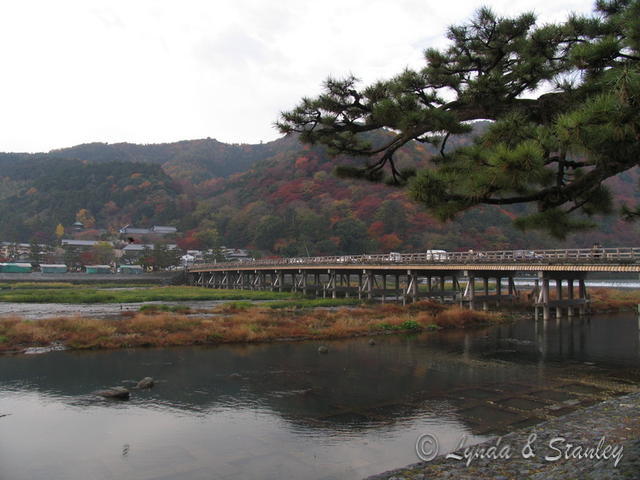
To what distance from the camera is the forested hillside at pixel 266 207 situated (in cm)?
7981

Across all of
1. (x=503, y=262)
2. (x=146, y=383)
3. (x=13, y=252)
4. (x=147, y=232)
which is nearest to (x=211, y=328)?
(x=146, y=383)

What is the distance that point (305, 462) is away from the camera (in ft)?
27.3

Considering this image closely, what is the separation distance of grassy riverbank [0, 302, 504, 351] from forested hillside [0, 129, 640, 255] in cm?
3590

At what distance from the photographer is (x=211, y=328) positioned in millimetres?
22000

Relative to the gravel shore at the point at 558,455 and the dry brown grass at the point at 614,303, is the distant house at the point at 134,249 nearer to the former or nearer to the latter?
the dry brown grass at the point at 614,303

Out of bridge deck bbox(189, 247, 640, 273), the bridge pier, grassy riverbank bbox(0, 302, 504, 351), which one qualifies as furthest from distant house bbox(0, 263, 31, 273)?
the bridge pier

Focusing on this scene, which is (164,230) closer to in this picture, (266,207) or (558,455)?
(266,207)

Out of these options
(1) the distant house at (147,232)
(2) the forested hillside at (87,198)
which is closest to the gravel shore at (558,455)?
(1) the distant house at (147,232)

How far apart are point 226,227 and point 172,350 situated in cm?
8609

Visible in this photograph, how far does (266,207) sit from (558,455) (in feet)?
315

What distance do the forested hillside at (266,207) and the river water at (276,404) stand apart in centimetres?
4500

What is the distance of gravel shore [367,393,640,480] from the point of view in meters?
5.75

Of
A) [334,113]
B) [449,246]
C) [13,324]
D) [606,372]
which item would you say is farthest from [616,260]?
[449,246]

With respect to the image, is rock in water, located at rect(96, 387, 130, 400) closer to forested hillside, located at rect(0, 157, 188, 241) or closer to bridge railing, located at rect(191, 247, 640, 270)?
bridge railing, located at rect(191, 247, 640, 270)
